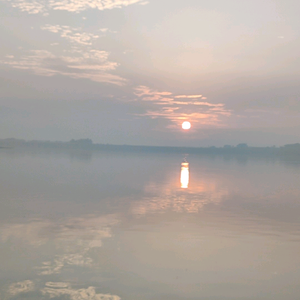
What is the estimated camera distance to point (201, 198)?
25.0m

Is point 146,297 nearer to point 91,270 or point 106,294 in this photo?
point 106,294

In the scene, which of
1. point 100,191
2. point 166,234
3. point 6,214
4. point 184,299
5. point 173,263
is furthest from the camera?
point 100,191

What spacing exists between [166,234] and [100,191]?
1309 centimetres

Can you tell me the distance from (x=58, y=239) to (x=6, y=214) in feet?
18.6

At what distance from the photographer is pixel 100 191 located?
27047 mm

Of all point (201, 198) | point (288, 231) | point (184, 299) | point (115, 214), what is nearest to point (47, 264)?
point (184, 299)

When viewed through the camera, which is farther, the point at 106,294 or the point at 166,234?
the point at 166,234

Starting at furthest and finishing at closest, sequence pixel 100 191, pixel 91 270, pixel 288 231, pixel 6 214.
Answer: pixel 100 191 < pixel 6 214 < pixel 288 231 < pixel 91 270

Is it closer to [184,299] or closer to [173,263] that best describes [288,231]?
[173,263]

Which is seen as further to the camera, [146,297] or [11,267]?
[11,267]

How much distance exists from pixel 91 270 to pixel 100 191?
16.9 m

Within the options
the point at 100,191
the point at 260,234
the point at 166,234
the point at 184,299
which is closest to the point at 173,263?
the point at 184,299

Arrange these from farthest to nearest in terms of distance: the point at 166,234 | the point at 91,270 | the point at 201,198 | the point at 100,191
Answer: the point at 100,191 < the point at 201,198 < the point at 166,234 < the point at 91,270

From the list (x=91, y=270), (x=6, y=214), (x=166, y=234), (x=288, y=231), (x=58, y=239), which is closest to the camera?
(x=91, y=270)
